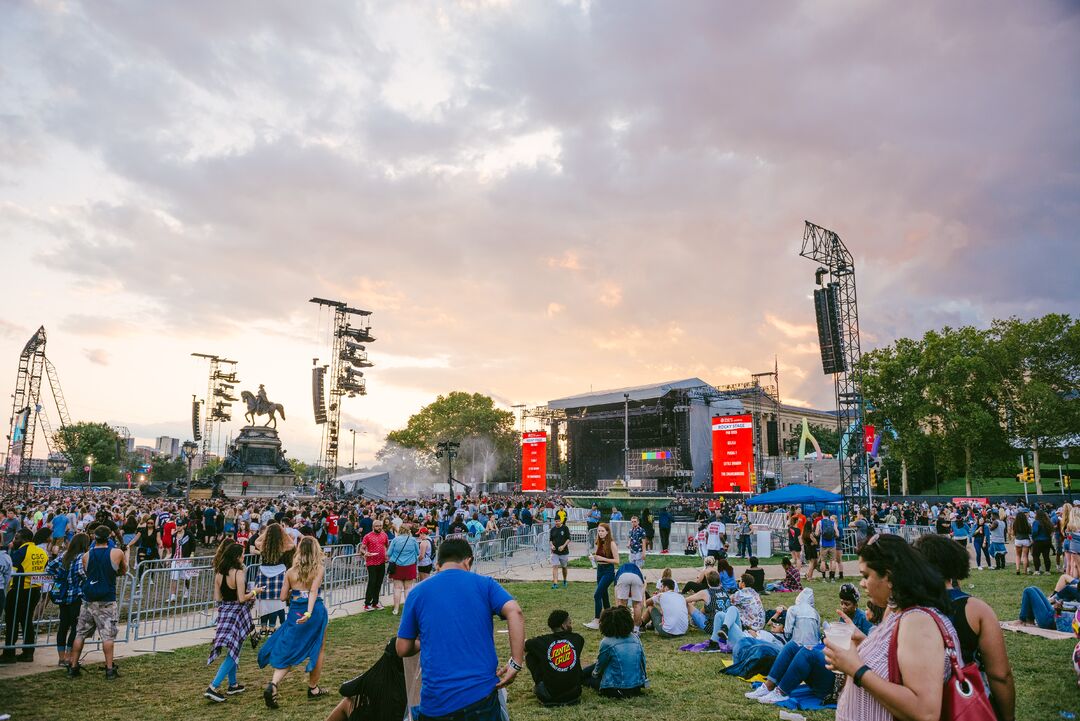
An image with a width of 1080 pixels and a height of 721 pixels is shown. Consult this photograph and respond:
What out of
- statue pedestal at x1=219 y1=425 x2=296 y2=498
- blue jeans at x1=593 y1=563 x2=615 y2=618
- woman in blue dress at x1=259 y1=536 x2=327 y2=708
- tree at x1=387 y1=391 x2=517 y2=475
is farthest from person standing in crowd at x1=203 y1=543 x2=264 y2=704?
tree at x1=387 y1=391 x2=517 y2=475

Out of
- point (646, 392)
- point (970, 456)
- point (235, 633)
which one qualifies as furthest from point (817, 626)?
point (646, 392)

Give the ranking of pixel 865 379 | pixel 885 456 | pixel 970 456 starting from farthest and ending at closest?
pixel 885 456 → pixel 865 379 → pixel 970 456

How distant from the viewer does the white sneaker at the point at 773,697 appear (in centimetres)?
676

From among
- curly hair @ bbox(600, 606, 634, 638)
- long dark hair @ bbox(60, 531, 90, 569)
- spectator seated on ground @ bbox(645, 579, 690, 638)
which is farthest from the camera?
spectator seated on ground @ bbox(645, 579, 690, 638)

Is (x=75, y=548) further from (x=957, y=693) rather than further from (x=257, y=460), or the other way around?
(x=257, y=460)

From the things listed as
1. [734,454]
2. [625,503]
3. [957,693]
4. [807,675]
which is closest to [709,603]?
[807,675]

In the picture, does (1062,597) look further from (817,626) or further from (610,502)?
(610,502)

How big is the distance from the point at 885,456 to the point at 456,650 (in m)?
64.7

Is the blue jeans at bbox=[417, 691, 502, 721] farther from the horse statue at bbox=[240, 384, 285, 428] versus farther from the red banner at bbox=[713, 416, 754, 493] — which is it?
the horse statue at bbox=[240, 384, 285, 428]

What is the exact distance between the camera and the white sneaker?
22.2 ft

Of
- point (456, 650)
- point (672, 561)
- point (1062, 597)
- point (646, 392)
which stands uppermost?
point (646, 392)

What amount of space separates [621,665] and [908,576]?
531 cm

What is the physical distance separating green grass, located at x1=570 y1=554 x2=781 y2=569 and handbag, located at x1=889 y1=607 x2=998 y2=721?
17647mm

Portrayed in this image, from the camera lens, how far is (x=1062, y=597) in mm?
9719
